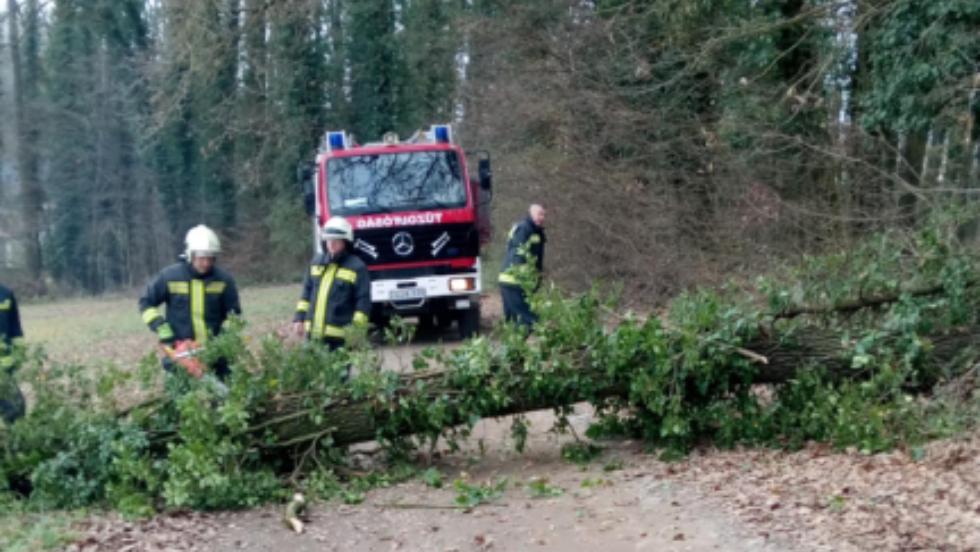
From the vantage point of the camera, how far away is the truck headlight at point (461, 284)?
12.7 m

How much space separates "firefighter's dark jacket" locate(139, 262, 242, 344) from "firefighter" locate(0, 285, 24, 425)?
3.10 ft

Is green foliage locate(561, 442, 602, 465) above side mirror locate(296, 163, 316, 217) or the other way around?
the other way around

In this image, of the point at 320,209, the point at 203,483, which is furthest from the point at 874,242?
the point at 320,209

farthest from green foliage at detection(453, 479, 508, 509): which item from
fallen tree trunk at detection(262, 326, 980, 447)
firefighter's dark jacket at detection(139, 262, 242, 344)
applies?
firefighter's dark jacket at detection(139, 262, 242, 344)

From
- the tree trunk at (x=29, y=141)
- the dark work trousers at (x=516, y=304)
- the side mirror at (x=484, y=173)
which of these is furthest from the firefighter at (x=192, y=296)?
the tree trunk at (x=29, y=141)

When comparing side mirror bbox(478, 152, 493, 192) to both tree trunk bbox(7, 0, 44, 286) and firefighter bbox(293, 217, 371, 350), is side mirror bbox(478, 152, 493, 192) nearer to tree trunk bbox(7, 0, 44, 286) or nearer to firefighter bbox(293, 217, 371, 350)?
firefighter bbox(293, 217, 371, 350)

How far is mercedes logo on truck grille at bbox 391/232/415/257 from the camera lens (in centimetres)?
1259

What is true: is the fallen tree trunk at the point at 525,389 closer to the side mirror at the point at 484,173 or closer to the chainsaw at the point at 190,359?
the chainsaw at the point at 190,359

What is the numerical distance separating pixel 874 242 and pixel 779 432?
168 centimetres

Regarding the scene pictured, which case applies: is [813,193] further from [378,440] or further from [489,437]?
[378,440]

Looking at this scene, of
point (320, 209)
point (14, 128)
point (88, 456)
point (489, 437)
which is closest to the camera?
point (88, 456)

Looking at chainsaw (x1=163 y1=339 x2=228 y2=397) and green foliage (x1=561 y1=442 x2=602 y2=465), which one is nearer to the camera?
chainsaw (x1=163 y1=339 x2=228 y2=397)

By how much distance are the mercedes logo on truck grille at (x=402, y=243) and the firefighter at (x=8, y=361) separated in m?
5.60

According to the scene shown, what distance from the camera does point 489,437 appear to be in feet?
27.2
